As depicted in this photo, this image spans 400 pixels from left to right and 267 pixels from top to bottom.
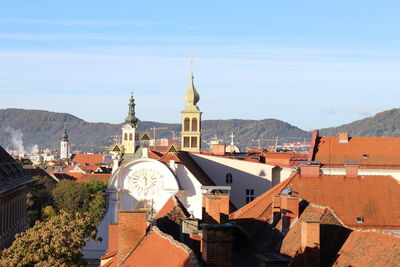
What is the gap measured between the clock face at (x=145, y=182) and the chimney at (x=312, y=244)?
4146cm

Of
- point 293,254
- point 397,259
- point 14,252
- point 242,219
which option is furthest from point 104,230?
point 397,259

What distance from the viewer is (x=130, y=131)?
17638 centimetres

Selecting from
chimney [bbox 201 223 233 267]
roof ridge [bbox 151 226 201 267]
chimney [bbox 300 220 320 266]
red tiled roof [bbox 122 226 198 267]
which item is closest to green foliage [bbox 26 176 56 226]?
red tiled roof [bbox 122 226 198 267]

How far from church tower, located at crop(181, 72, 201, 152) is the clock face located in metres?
31.7

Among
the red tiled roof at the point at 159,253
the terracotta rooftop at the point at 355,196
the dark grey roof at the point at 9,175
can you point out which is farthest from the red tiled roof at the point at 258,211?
the dark grey roof at the point at 9,175

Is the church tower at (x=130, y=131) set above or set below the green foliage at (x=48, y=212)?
above

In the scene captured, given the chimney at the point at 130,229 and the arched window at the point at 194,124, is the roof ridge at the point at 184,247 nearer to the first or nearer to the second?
the chimney at the point at 130,229

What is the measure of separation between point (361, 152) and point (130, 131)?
341 ft

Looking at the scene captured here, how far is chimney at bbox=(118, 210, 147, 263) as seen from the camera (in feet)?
113

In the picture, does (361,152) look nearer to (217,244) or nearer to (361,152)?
(361,152)

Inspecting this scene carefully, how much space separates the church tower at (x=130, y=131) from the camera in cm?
17612

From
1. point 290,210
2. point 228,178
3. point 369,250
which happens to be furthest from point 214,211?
point 228,178

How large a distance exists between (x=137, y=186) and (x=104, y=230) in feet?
13.1

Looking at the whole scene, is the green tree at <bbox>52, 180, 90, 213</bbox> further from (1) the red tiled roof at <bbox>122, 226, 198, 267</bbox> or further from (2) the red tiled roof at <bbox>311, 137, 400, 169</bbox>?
(1) the red tiled roof at <bbox>122, 226, 198, 267</bbox>
